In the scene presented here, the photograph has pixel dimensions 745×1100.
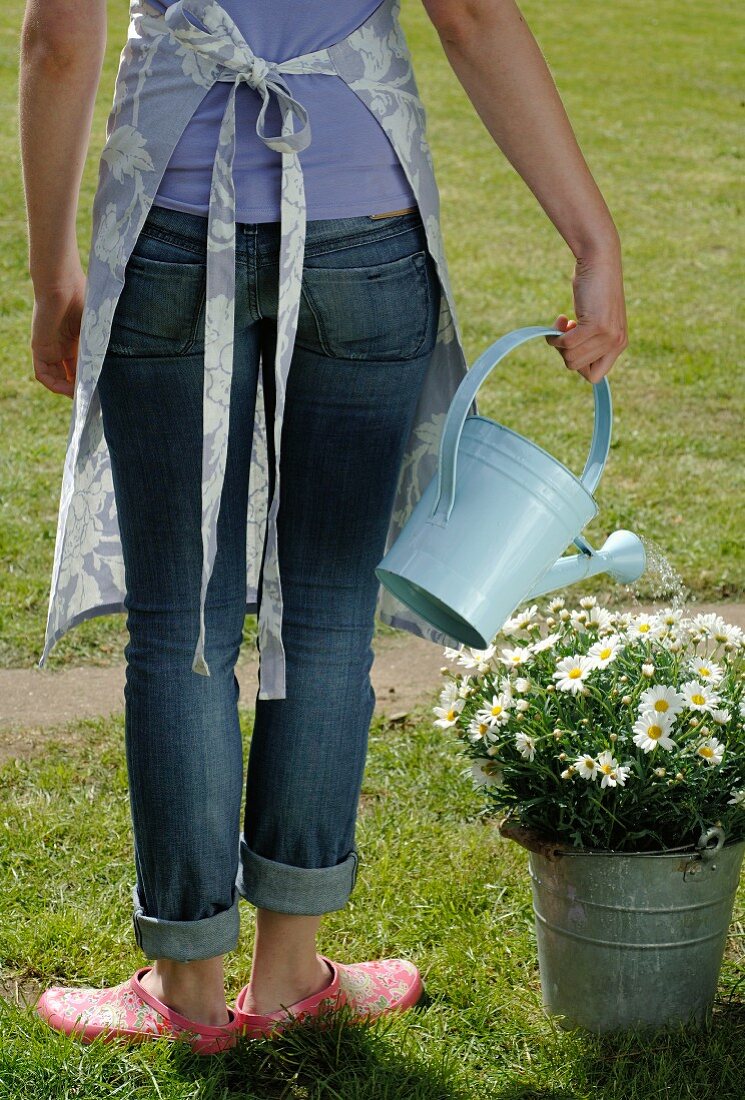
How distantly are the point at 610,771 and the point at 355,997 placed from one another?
1.86 ft

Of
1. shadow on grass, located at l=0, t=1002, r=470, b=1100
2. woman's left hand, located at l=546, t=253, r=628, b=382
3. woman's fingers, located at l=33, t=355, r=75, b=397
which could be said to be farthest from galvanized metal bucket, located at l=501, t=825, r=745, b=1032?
woman's fingers, located at l=33, t=355, r=75, b=397

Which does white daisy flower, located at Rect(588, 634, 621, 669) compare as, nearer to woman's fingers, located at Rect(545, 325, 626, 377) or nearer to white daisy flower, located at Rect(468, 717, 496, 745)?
white daisy flower, located at Rect(468, 717, 496, 745)

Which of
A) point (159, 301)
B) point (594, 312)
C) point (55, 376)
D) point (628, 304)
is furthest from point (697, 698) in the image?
point (628, 304)

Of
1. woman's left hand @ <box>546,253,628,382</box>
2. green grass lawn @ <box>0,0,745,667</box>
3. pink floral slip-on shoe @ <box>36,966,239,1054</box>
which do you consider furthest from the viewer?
green grass lawn @ <box>0,0,745,667</box>

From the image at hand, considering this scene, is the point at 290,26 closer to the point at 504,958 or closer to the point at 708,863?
the point at 708,863

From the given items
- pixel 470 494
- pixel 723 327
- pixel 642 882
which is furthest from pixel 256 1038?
pixel 723 327

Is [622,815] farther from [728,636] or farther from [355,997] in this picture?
[355,997]

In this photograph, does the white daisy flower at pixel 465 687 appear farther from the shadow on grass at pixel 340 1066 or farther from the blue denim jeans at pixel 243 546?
the shadow on grass at pixel 340 1066

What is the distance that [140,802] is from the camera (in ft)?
5.92

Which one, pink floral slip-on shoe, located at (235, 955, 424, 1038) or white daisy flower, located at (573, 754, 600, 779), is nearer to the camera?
white daisy flower, located at (573, 754, 600, 779)

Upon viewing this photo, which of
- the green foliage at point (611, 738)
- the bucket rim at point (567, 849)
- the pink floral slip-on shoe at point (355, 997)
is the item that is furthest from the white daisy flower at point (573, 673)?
the pink floral slip-on shoe at point (355, 997)

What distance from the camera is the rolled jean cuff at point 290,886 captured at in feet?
6.18

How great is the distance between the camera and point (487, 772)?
1.99 m

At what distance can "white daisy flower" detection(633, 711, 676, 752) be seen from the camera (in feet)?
6.03
